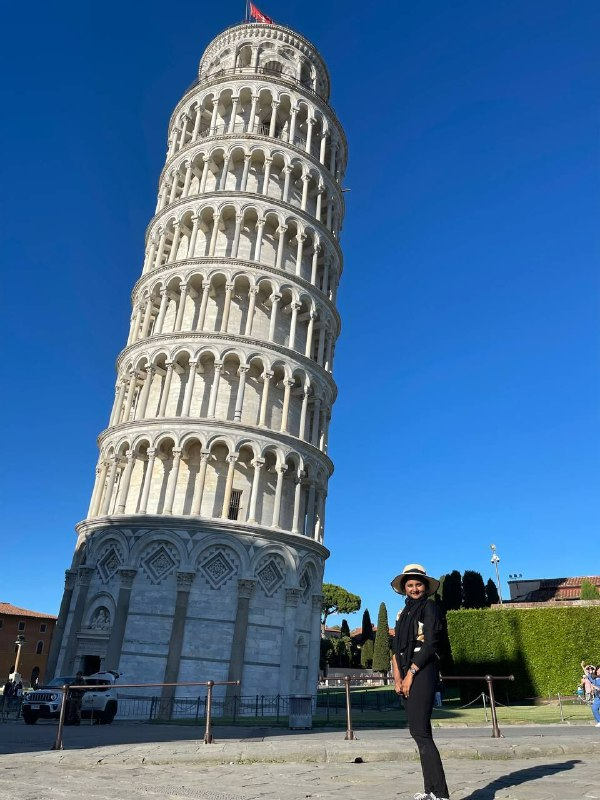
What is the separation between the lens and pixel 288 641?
27344 mm

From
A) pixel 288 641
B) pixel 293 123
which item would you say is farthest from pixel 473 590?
pixel 293 123

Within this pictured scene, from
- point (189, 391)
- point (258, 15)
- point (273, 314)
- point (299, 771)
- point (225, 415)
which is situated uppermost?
point (258, 15)

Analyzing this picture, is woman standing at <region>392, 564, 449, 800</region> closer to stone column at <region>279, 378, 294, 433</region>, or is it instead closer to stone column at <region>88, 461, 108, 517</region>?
stone column at <region>279, 378, 294, 433</region>

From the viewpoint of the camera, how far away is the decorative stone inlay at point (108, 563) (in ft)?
91.0

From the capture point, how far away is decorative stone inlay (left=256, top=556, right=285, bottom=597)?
27672 mm

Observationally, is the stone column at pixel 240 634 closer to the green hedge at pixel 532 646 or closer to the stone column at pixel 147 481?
the stone column at pixel 147 481

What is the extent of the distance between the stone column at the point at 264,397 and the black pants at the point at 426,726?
24.6m

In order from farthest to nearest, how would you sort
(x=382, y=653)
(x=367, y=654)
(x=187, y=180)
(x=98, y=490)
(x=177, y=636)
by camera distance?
(x=367, y=654), (x=382, y=653), (x=187, y=180), (x=98, y=490), (x=177, y=636)

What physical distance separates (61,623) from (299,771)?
24.0m

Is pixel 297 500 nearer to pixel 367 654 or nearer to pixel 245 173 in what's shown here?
pixel 245 173

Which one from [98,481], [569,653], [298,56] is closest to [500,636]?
[569,653]

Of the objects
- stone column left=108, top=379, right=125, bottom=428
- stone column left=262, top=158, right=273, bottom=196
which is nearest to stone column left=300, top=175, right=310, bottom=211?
stone column left=262, top=158, right=273, bottom=196

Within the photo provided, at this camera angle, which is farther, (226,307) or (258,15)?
(258,15)

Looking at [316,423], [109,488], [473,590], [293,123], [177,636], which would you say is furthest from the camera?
[473,590]
